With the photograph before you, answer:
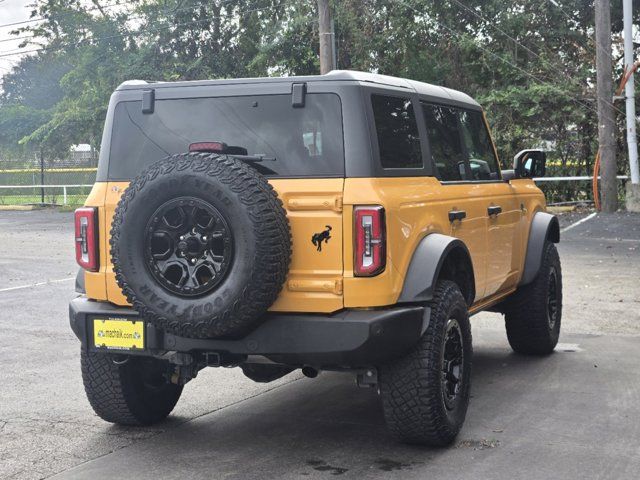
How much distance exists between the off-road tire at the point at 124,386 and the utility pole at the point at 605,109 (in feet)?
64.8

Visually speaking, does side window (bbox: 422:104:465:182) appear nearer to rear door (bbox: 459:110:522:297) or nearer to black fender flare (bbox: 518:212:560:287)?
rear door (bbox: 459:110:522:297)

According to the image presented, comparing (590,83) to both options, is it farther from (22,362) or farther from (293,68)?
(22,362)

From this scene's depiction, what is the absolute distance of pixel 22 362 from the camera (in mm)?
8016

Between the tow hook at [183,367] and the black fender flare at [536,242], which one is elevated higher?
the black fender flare at [536,242]

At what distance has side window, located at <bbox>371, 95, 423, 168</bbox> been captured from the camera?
5.30 m

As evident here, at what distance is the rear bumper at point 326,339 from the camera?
16.0 feet

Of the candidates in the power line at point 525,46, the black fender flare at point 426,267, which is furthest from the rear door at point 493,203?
the power line at point 525,46

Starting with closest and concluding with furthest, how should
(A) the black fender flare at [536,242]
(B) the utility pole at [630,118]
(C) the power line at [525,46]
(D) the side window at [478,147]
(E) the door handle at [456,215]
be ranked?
(E) the door handle at [456,215] → (D) the side window at [478,147] → (A) the black fender flare at [536,242] → (B) the utility pole at [630,118] → (C) the power line at [525,46]

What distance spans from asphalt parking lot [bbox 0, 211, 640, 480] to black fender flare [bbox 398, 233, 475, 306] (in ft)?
2.87

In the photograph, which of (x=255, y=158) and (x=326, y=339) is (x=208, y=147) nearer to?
(x=255, y=158)

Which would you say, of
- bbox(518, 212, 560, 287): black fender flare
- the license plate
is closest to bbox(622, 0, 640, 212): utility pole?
bbox(518, 212, 560, 287): black fender flare

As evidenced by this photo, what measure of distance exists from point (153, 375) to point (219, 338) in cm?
118

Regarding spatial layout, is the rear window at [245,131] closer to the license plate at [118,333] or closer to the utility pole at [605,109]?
the license plate at [118,333]

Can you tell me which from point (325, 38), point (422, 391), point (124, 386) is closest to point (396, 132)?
point (422, 391)
